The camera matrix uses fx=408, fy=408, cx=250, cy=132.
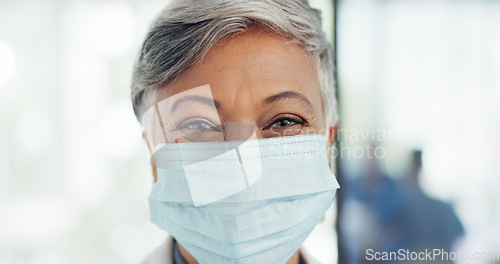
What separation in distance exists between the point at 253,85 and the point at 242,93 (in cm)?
3

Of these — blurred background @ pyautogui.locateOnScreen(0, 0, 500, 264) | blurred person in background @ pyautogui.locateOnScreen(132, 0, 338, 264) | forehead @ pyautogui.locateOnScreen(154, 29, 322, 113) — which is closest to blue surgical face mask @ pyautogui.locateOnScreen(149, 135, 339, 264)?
blurred person in background @ pyautogui.locateOnScreen(132, 0, 338, 264)

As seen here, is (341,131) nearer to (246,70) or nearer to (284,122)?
(284,122)

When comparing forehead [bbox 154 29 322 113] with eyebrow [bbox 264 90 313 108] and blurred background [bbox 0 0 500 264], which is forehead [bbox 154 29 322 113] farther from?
blurred background [bbox 0 0 500 264]

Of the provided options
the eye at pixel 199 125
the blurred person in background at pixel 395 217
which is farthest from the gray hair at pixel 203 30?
the blurred person in background at pixel 395 217

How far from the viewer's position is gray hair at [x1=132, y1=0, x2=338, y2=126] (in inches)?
35.9

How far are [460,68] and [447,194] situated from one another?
1.26 ft

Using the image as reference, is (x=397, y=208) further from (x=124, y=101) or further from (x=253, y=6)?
(x=124, y=101)

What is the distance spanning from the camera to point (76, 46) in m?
1.16

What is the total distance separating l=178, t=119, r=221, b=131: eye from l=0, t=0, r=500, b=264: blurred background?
238 mm

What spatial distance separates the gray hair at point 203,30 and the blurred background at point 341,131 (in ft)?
0.45

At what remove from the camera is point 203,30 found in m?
0.91

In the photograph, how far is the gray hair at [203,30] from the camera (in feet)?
2.99

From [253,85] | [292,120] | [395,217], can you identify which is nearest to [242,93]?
[253,85]

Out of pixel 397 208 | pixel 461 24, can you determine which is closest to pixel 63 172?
pixel 397 208
